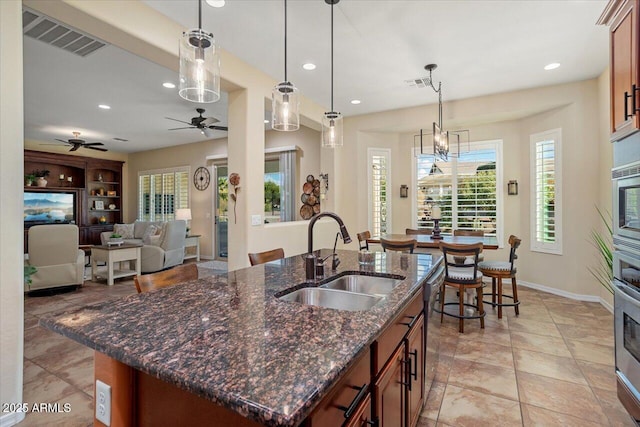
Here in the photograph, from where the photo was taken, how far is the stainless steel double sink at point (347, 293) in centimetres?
155

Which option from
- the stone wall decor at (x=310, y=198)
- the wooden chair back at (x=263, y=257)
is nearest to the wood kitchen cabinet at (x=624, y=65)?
the wooden chair back at (x=263, y=257)

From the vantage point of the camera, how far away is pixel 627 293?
1.80 m

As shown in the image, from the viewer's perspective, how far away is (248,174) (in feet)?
11.9

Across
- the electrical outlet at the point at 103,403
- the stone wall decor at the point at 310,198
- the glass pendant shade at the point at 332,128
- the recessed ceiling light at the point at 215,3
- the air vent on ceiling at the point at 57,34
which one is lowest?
the electrical outlet at the point at 103,403

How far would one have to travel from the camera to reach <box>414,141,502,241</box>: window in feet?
17.1

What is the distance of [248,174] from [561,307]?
4287 mm

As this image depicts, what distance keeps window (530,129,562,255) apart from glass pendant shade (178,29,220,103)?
4862 millimetres

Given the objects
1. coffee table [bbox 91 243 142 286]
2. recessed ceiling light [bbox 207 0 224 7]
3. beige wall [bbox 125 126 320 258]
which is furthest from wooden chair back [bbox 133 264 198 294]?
coffee table [bbox 91 243 142 286]

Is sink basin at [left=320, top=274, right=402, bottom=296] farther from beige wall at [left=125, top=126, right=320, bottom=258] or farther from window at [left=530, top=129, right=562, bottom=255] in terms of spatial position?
window at [left=530, top=129, right=562, bottom=255]

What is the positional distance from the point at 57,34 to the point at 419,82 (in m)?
4.06

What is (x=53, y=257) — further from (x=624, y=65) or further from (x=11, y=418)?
(x=624, y=65)

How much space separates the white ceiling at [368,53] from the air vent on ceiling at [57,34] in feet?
0.66

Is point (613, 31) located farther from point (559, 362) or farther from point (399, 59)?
point (559, 362)

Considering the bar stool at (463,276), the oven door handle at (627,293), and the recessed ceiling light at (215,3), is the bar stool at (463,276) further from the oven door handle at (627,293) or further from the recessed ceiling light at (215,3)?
the recessed ceiling light at (215,3)
